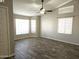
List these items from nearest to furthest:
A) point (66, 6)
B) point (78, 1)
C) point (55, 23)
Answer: point (78, 1) → point (66, 6) → point (55, 23)

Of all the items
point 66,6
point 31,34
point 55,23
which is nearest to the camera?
point 66,6

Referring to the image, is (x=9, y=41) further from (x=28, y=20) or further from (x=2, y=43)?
(x=28, y=20)

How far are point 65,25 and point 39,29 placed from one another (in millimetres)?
3421

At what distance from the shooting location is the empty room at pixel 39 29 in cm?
325

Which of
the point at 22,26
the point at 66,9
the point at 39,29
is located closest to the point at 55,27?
the point at 66,9

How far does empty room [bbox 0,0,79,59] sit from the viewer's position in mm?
3252

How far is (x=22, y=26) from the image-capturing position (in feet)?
25.0

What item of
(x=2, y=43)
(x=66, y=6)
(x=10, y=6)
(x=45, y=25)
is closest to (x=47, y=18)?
(x=45, y=25)

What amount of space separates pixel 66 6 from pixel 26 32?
466 centimetres

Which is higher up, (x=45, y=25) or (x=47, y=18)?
(x=47, y=18)

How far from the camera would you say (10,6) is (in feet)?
10.8

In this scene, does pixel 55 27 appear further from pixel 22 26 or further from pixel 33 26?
pixel 22 26

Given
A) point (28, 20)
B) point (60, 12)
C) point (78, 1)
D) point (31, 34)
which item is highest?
point (78, 1)

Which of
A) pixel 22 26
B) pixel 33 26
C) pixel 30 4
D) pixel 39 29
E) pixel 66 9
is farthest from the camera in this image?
pixel 39 29
